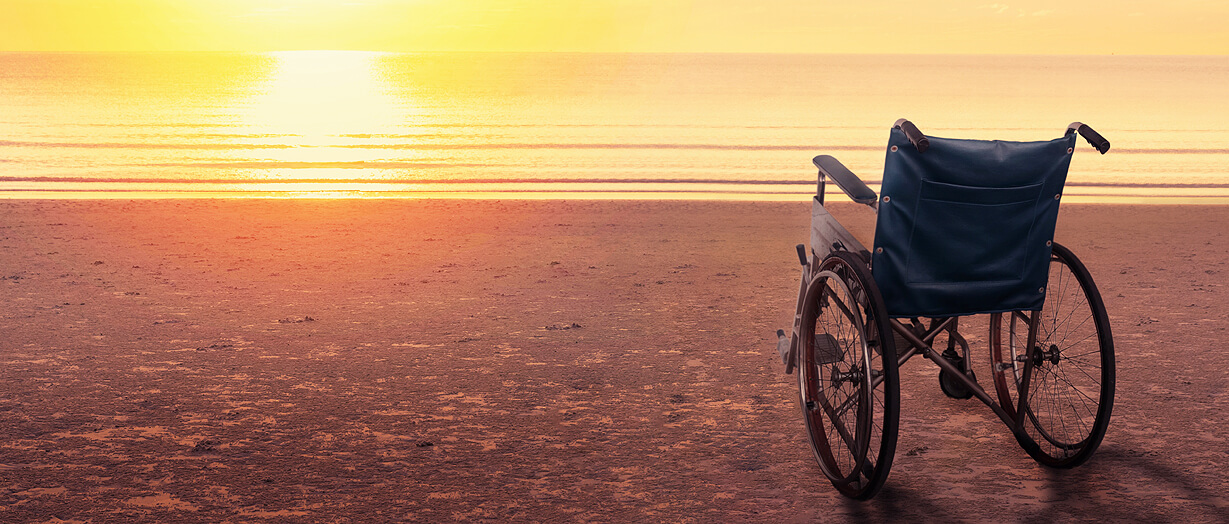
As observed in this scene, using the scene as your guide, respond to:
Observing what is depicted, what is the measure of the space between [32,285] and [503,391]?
3403mm

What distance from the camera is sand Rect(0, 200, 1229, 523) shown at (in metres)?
2.95

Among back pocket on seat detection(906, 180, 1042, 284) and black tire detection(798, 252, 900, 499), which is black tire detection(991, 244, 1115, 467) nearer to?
back pocket on seat detection(906, 180, 1042, 284)

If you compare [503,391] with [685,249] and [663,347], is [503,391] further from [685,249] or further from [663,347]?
[685,249]

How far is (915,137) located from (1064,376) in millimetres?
2073

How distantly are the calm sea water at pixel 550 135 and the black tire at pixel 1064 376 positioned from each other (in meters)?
5.22

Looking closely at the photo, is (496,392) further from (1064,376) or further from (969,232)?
(1064,376)

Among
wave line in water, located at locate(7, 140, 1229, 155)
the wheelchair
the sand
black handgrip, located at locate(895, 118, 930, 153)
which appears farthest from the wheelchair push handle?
wave line in water, located at locate(7, 140, 1229, 155)

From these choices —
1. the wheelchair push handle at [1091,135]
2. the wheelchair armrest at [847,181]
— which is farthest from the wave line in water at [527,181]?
the wheelchair push handle at [1091,135]

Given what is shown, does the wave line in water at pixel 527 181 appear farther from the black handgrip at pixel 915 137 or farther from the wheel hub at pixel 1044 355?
the black handgrip at pixel 915 137

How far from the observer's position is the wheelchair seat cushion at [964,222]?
8.86 ft

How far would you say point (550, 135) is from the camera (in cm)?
2800

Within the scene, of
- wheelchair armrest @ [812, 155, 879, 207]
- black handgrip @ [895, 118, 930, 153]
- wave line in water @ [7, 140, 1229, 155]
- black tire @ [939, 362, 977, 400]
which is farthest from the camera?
wave line in water @ [7, 140, 1229, 155]

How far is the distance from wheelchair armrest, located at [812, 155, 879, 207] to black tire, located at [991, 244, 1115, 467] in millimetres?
612

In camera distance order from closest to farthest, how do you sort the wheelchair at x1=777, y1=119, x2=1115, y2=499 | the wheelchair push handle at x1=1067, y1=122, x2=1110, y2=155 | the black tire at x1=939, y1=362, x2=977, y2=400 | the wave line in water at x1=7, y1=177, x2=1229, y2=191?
the wheelchair at x1=777, y1=119, x2=1115, y2=499 < the wheelchair push handle at x1=1067, y1=122, x2=1110, y2=155 < the black tire at x1=939, y1=362, x2=977, y2=400 < the wave line in water at x1=7, y1=177, x2=1229, y2=191
